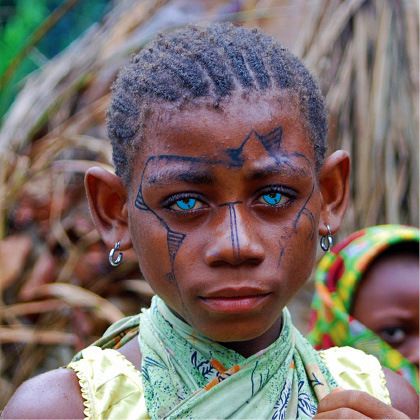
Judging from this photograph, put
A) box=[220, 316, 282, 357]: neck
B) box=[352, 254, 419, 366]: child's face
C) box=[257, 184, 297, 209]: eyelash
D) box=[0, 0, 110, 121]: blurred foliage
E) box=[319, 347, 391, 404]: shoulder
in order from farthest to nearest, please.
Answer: box=[0, 0, 110, 121]: blurred foliage < box=[352, 254, 419, 366]: child's face < box=[319, 347, 391, 404]: shoulder < box=[220, 316, 282, 357]: neck < box=[257, 184, 297, 209]: eyelash

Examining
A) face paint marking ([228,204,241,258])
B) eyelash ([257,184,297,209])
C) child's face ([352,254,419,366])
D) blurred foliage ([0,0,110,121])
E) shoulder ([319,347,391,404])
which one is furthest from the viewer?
blurred foliage ([0,0,110,121])

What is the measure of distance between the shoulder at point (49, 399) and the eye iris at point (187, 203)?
1.53 ft

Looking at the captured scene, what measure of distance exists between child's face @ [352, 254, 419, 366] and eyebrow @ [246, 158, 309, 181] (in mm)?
1342

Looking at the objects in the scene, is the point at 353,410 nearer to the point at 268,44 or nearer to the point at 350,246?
the point at 268,44

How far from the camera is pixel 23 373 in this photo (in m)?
4.24

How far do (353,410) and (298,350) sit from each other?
1.09ft

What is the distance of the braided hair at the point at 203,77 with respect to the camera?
1.79 metres

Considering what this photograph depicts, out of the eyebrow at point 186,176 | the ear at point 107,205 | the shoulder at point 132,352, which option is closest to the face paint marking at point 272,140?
the eyebrow at point 186,176

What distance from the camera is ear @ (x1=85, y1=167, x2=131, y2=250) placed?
199 centimetres

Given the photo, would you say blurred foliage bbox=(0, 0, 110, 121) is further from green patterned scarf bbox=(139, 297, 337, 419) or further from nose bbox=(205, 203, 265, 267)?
nose bbox=(205, 203, 265, 267)

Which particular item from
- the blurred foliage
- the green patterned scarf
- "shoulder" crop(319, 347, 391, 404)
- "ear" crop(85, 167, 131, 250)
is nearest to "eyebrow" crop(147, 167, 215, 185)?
"ear" crop(85, 167, 131, 250)

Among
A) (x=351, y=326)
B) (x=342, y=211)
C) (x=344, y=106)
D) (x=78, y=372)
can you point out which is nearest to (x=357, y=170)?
(x=344, y=106)

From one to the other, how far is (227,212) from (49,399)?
57 cm

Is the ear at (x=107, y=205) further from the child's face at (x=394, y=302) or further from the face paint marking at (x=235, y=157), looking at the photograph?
the child's face at (x=394, y=302)
